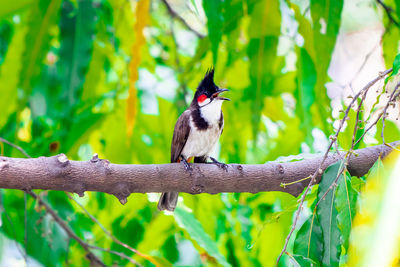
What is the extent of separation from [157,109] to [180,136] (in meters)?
0.42

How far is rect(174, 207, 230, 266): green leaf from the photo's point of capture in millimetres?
2209

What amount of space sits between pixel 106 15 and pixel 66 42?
0.97 meters

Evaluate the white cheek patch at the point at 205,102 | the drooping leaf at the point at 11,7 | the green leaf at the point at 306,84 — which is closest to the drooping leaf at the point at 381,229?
the green leaf at the point at 306,84

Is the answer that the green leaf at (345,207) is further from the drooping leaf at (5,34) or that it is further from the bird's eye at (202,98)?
the drooping leaf at (5,34)

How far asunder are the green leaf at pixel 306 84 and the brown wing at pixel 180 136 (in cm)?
75

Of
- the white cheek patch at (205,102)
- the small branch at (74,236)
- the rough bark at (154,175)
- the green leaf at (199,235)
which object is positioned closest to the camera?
the rough bark at (154,175)

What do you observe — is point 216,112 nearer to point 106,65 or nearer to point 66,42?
point 66,42

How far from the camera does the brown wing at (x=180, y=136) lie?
2877 millimetres

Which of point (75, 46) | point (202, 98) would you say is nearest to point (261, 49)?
point (202, 98)

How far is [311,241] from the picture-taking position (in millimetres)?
1411

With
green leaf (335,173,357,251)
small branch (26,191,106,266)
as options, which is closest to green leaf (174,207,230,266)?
small branch (26,191,106,266)

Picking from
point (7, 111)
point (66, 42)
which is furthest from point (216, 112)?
point (7, 111)

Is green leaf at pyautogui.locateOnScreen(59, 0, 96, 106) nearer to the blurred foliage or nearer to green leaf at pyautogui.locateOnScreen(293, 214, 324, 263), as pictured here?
the blurred foliage

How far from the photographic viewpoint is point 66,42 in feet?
9.20
